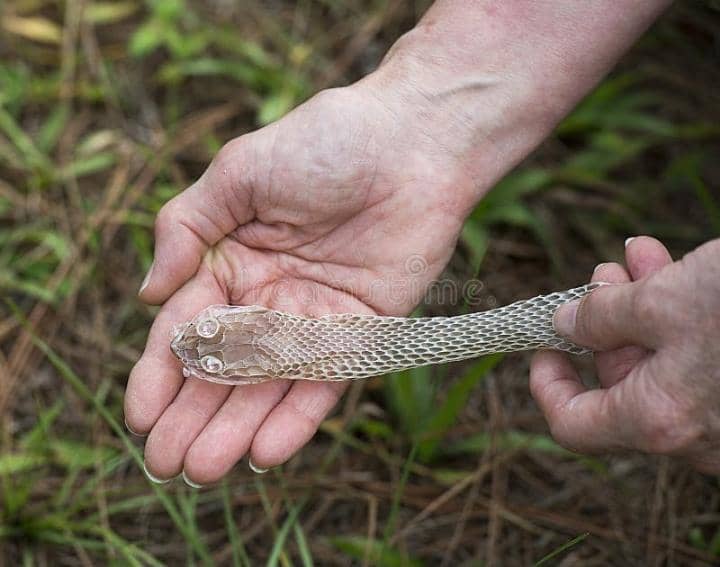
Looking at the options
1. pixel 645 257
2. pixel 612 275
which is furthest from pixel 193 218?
pixel 645 257

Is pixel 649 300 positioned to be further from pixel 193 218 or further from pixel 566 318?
pixel 193 218

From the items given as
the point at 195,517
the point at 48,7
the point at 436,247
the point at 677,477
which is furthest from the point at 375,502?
the point at 48,7

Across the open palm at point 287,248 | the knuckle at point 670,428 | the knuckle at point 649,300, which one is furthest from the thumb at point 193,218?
the knuckle at point 670,428

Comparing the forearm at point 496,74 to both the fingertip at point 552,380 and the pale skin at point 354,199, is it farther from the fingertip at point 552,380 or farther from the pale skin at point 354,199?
the fingertip at point 552,380

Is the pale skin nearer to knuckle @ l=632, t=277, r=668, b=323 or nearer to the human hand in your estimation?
the human hand

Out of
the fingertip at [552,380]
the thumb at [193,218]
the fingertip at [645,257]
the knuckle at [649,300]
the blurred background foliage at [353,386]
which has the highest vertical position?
the knuckle at [649,300]

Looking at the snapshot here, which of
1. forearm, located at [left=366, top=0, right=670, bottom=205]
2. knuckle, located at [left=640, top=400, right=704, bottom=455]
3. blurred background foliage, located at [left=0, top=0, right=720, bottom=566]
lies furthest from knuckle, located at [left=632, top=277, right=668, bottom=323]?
forearm, located at [left=366, top=0, right=670, bottom=205]
